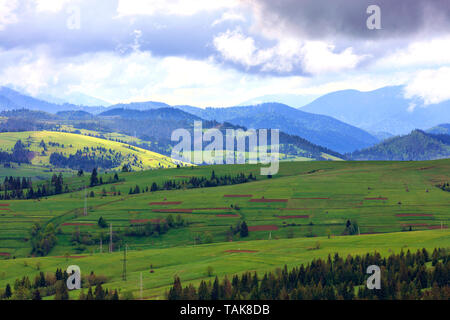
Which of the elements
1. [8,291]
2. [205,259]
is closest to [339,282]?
[205,259]

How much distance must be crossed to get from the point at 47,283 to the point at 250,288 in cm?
6204

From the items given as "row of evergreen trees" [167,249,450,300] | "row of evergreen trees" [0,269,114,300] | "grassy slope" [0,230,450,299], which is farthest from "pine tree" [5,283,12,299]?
"row of evergreen trees" [167,249,450,300]

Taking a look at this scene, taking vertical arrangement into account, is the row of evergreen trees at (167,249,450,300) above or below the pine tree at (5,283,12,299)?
above

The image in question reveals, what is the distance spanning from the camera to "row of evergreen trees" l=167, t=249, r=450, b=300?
127 metres

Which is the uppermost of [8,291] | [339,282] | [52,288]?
[339,282]

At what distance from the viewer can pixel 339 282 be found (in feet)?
454

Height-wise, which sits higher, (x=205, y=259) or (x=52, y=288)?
(x=205, y=259)

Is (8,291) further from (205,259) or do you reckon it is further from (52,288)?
(205,259)

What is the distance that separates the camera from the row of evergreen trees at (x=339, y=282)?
12725 centimetres

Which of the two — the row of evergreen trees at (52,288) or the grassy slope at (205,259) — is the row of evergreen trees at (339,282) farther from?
the row of evergreen trees at (52,288)

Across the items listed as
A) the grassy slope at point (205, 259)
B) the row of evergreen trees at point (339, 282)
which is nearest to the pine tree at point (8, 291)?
the grassy slope at point (205, 259)

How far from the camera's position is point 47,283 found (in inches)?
6225

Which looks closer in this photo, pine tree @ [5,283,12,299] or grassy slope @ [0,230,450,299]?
pine tree @ [5,283,12,299]

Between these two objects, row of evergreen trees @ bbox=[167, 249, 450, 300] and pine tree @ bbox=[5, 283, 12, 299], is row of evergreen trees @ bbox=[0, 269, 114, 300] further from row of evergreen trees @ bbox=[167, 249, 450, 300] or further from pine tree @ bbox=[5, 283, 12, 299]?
row of evergreen trees @ bbox=[167, 249, 450, 300]
